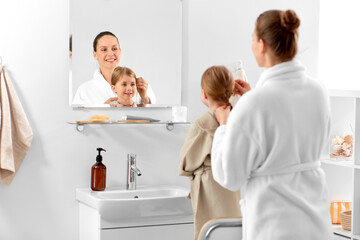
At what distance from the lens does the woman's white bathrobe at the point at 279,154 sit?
1.58m

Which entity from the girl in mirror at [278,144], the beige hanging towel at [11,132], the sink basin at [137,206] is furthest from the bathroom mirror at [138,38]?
the girl in mirror at [278,144]

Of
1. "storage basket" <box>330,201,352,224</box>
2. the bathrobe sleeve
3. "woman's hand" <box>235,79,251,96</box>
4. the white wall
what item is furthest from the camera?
"storage basket" <box>330,201,352,224</box>

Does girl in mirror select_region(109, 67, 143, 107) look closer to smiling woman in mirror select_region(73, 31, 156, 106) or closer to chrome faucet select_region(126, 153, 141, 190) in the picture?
smiling woman in mirror select_region(73, 31, 156, 106)

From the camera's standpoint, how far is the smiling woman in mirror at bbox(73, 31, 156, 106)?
9.59ft

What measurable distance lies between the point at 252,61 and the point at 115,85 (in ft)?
2.92

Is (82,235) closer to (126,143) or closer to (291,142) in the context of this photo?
(126,143)

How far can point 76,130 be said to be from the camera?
2936mm

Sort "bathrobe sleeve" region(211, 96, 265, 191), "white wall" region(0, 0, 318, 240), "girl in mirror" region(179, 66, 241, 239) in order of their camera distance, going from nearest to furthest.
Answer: "bathrobe sleeve" region(211, 96, 265, 191) < "girl in mirror" region(179, 66, 241, 239) < "white wall" region(0, 0, 318, 240)

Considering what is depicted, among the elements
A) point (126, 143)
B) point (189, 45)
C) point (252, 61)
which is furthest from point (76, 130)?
point (252, 61)

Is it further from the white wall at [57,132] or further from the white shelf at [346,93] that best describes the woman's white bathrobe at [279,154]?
the white wall at [57,132]

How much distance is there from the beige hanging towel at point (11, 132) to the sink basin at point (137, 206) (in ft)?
1.22

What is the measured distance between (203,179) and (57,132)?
887mm

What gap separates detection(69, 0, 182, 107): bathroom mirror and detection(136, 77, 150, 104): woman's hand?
0.09 feet

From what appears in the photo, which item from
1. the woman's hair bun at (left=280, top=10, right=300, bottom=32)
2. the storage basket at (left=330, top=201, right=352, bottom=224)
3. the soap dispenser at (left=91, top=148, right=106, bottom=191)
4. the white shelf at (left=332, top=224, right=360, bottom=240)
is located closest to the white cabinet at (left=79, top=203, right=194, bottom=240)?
the soap dispenser at (left=91, top=148, right=106, bottom=191)
